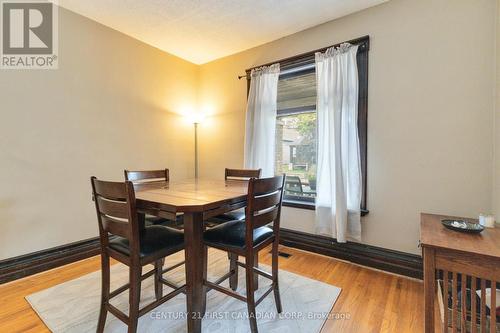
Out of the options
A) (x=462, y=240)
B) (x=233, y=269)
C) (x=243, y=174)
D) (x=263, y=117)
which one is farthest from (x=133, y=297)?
(x=263, y=117)

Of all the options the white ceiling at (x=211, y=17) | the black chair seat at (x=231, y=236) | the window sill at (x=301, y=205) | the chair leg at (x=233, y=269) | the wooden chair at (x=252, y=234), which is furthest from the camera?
the window sill at (x=301, y=205)

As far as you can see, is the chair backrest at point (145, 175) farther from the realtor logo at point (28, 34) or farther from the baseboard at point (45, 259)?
the realtor logo at point (28, 34)

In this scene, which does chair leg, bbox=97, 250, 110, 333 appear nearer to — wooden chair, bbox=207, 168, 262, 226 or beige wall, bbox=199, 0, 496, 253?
wooden chair, bbox=207, 168, 262, 226

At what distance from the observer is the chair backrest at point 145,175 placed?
2064 mm

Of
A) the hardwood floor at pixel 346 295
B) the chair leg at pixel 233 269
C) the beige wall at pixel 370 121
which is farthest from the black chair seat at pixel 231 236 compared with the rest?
the beige wall at pixel 370 121

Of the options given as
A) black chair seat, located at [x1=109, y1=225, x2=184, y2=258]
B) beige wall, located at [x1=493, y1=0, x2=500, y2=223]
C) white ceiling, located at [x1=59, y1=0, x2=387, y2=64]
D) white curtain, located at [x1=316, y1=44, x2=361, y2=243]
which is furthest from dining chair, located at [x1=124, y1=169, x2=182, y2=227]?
beige wall, located at [x1=493, y1=0, x2=500, y2=223]

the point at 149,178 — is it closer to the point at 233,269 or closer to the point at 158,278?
the point at 158,278

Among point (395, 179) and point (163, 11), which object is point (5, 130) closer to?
point (163, 11)

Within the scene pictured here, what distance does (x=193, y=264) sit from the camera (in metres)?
1.30

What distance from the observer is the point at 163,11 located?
7.79 feet

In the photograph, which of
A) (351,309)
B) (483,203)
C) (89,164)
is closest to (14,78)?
(89,164)

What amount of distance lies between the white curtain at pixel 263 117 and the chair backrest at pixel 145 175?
3.63ft

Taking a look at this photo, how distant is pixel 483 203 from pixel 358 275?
3.70ft

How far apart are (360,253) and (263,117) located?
183cm
